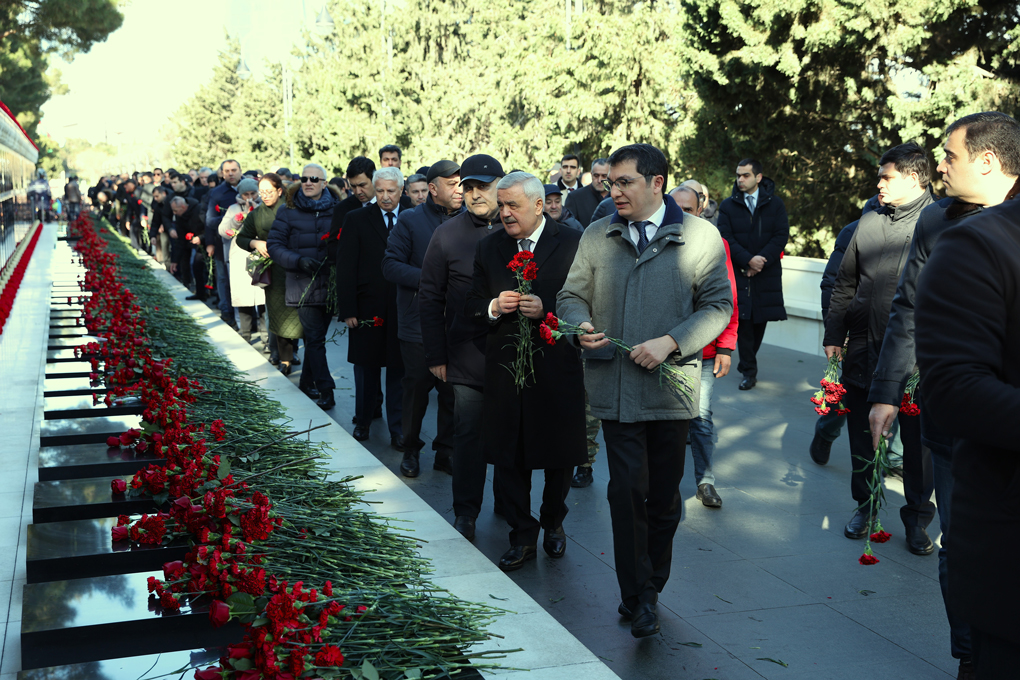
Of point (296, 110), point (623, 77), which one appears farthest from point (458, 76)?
point (296, 110)

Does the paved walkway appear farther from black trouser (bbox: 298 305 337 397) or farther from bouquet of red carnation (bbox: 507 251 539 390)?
black trouser (bbox: 298 305 337 397)

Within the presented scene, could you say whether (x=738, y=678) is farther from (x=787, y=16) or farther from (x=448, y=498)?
Result: (x=787, y=16)

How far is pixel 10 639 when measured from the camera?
3.76 metres

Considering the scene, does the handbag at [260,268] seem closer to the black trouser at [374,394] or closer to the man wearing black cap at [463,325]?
the black trouser at [374,394]

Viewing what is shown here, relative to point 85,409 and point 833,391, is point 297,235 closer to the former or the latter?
point 85,409

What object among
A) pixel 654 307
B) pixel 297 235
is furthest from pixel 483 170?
pixel 297 235

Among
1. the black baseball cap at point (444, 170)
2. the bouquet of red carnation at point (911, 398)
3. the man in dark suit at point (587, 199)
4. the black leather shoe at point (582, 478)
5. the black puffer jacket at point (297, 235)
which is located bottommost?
the black leather shoe at point (582, 478)

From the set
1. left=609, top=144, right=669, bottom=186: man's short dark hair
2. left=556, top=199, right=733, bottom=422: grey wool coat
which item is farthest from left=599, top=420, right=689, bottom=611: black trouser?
left=609, top=144, right=669, bottom=186: man's short dark hair

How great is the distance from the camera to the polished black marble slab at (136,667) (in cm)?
338

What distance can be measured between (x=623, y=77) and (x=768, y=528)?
57.6 ft

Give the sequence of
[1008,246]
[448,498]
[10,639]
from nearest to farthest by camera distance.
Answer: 1. [1008,246]
2. [10,639]
3. [448,498]

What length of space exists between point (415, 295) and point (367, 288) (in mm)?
934

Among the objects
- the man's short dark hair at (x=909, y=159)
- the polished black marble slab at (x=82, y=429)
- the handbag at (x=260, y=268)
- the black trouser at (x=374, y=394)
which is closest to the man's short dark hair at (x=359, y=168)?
the black trouser at (x=374, y=394)

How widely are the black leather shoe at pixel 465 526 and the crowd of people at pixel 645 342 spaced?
13 mm
